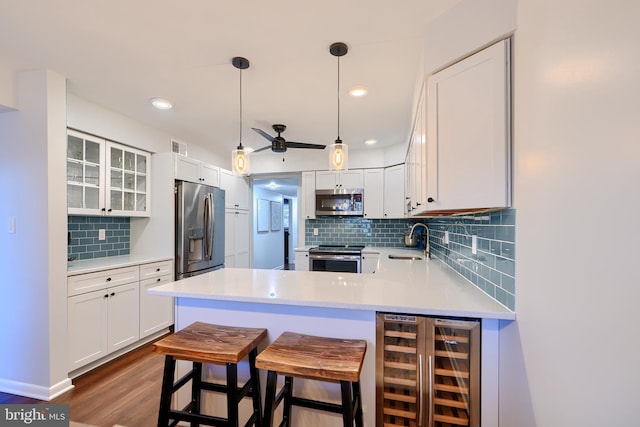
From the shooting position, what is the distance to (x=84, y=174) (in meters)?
2.63

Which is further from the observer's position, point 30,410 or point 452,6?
point 30,410

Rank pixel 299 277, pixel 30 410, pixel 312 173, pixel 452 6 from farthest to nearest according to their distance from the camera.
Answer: pixel 312 173
pixel 299 277
pixel 30 410
pixel 452 6

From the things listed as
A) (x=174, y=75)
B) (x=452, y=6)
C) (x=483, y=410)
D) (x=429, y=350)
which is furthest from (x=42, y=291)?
(x=452, y=6)

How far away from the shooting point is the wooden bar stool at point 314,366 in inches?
44.9

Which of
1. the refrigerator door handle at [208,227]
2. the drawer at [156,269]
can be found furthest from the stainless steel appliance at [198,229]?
the drawer at [156,269]

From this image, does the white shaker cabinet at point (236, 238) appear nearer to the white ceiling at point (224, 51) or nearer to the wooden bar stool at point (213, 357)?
the white ceiling at point (224, 51)

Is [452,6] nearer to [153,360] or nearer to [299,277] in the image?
[299,277]

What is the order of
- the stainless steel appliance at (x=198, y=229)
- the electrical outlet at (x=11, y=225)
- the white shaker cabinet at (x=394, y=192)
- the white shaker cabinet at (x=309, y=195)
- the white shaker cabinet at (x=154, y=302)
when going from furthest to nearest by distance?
1. the white shaker cabinet at (x=309, y=195)
2. the white shaker cabinet at (x=394, y=192)
3. the stainless steel appliance at (x=198, y=229)
4. the white shaker cabinet at (x=154, y=302)
5. the electrical outlet at (x=11, y=225)

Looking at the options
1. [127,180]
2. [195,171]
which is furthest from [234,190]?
[127,180]

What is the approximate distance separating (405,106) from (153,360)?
3393 mm

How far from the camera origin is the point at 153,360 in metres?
2.61

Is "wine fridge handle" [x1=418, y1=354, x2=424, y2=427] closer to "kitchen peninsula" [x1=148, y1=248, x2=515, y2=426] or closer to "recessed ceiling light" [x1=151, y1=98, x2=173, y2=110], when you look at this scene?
"kitchen peninsula" [x1=148, y1=248, x2=515, y2=426]

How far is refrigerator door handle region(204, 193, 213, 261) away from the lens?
12.0ft

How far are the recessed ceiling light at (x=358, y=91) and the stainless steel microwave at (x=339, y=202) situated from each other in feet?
6.44
